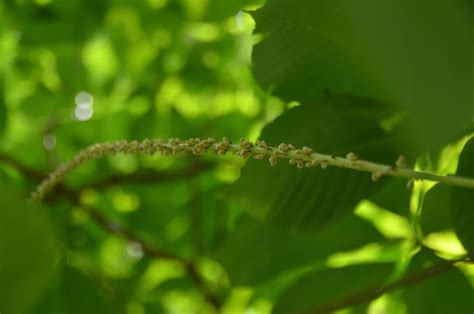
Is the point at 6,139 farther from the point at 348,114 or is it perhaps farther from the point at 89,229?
the point at 348,114

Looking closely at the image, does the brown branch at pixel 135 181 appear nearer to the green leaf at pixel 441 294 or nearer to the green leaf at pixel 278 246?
the green leaf at pixel 278 246

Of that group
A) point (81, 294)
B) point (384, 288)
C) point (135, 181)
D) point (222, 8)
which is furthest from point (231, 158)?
point (384, 288)

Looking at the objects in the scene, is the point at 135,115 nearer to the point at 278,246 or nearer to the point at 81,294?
the point at 81,294

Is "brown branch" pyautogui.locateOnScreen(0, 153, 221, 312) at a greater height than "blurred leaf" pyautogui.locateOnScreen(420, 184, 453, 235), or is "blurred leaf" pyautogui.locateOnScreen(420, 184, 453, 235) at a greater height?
"brown branch" pyautogui.locateOnScreen(0, 153, 221, 312)

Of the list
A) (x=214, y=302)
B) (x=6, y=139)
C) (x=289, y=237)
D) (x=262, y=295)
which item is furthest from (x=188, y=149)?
(x=6, y=139)

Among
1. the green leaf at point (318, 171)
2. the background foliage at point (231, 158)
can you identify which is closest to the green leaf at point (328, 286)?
the background foliage at point (231, 158)

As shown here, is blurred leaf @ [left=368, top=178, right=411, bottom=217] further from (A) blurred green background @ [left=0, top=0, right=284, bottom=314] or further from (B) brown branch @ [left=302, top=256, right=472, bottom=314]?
(A) blurred green background @ [left=0, top=0, right=284, bottom=314]

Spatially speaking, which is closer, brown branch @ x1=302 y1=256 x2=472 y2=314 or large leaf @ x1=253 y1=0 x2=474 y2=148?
large leaf @ x1=253 y1=0 x2=474 y2=148

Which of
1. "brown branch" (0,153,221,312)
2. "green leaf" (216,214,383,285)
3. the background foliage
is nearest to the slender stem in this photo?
the background foliage
